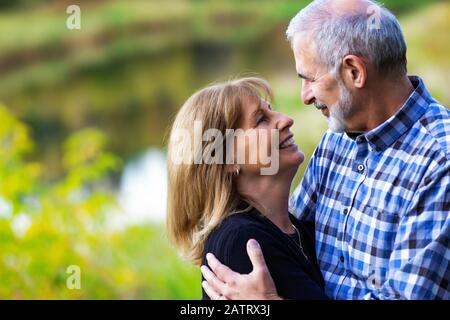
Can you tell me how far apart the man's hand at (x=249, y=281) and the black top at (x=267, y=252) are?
2 centimetres

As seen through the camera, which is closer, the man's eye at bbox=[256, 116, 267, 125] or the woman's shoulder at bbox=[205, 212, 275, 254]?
the woman's shoulder at bbox=[205, 212, 275, 254]

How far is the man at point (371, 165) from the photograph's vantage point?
69.2 inches

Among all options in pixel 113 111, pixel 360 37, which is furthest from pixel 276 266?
pixel 113 111

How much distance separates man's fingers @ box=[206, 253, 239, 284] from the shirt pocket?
1.13 feet

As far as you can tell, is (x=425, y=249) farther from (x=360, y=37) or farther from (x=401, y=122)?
(x=360, y=37)

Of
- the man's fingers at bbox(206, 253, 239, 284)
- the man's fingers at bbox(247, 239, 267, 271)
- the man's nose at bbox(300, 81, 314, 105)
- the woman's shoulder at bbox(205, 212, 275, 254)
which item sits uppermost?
the man's nose at bbox(300, 81, 314, 105)

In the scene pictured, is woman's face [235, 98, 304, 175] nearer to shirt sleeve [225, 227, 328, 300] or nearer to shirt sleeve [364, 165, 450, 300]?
shirt sleeve [225, 227, 328, 300]

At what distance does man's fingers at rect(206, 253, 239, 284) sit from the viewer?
1.80m

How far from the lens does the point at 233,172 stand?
196cm

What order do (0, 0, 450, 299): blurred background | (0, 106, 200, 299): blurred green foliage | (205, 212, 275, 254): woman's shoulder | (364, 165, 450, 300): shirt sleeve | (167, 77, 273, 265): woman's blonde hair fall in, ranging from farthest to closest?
(0, 0, 450, 299): blurred background, (0, 106, 200, 299): blurred green foliage, (167, 77, 273, 265): woman's blonde hair, (205, 212, 275, 254): woman's shoulder, (364, 165, 450, 300): shirt sleeve

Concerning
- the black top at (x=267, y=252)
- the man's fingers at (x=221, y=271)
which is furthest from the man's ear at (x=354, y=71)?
the man's fingers at (x=221, y=271)

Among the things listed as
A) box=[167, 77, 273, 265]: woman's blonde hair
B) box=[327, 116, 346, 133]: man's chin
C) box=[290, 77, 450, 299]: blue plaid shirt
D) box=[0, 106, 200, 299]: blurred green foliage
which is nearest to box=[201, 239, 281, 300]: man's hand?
box=[167, 77, 273, 265]: woman's blonde hair

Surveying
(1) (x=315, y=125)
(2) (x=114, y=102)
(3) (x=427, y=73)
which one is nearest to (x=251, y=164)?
(1) (x=315, y=125)

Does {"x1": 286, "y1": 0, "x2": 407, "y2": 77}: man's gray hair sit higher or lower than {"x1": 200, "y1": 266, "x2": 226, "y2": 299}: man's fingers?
higher
